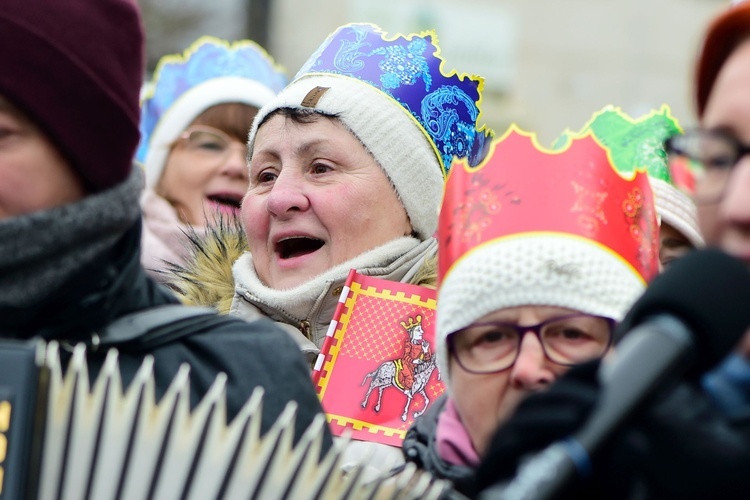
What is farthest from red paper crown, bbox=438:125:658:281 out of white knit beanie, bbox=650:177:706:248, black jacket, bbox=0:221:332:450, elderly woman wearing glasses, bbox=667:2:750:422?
white knit beanie, bbox=650:177:706:248

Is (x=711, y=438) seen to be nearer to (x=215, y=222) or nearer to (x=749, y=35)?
(x=749, y=35)

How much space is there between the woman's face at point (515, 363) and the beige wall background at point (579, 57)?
15.1 m

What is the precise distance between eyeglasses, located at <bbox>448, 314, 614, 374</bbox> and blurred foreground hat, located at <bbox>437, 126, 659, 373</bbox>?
0.09ft

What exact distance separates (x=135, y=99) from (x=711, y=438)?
1393mm

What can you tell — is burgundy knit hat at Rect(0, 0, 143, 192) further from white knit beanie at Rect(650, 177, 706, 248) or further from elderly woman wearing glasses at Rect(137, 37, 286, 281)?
elderly woman wearing glasses at Rect(137, 37, 286, 281)

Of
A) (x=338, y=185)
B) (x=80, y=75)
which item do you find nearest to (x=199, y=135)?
(x=338, y=185)

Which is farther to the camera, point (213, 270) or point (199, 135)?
point (199, 135)

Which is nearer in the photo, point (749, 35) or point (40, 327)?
point (749, 35)

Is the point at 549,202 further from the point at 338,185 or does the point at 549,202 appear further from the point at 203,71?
the point at 203,71

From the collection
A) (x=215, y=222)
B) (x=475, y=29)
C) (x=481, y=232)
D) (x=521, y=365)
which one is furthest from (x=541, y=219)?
(x=475, y=29)

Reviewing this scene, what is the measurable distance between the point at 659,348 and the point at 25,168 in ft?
4.48

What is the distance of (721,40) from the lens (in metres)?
1.99

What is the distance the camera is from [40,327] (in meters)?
2.45

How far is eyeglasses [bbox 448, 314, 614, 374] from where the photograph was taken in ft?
8.14
